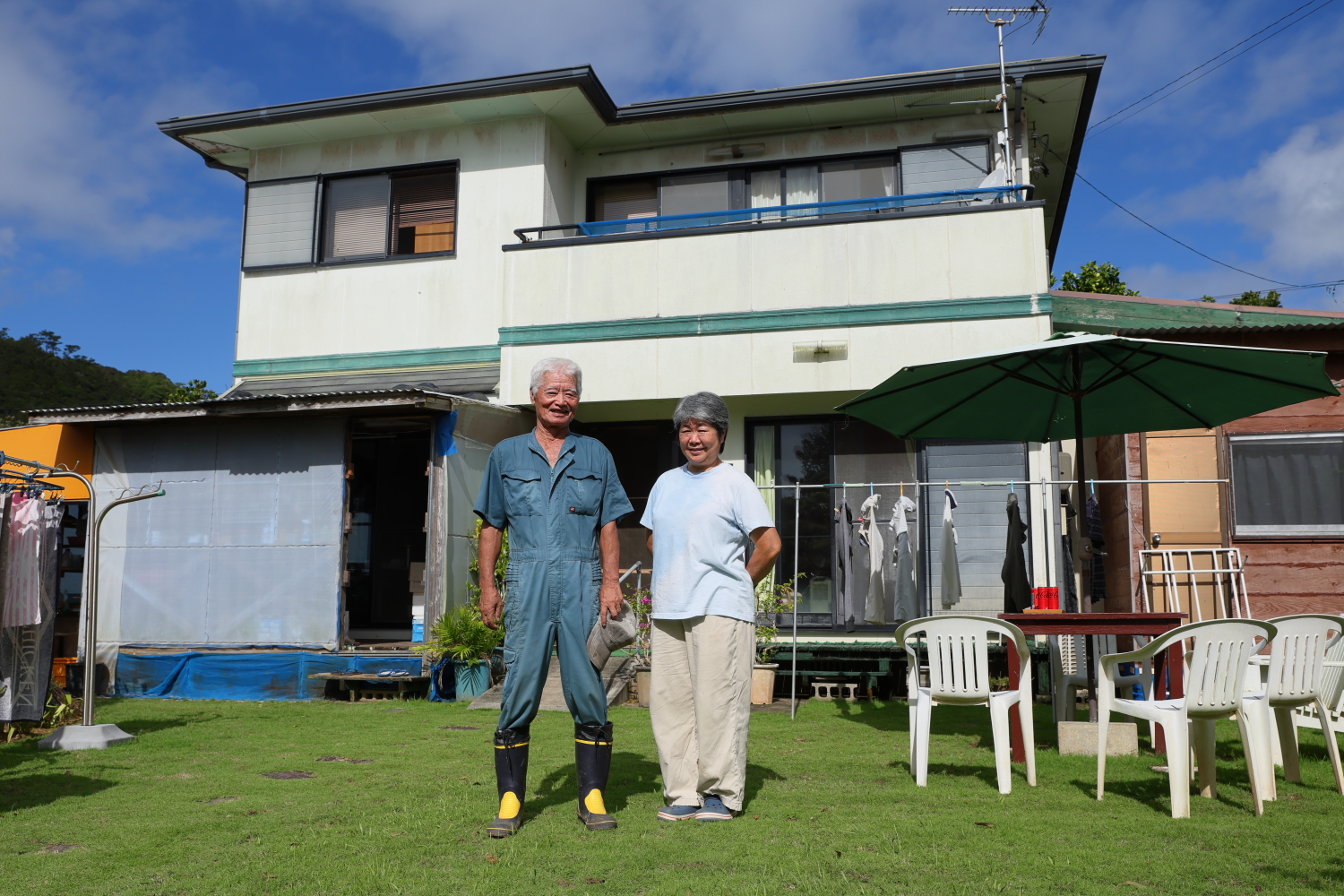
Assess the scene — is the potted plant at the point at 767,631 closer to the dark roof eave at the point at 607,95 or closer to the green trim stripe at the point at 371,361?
the green trim stripe at the point at 371,361

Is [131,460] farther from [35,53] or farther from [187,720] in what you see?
[35,53]

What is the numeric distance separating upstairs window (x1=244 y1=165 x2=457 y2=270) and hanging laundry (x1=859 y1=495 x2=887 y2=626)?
6218mm

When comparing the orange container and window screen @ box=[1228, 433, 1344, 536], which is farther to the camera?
the orange container

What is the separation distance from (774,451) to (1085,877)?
26.2ft

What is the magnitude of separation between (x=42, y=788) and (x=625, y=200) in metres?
9.53

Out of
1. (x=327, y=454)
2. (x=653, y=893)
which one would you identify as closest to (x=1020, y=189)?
(x=327, y=454)

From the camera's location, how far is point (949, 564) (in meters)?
9.45

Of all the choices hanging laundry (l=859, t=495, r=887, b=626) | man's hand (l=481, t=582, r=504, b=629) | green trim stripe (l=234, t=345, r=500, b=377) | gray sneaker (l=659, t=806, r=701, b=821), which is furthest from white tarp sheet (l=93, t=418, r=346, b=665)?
gray sneaker (l=659, t=806, r=701, b=821)

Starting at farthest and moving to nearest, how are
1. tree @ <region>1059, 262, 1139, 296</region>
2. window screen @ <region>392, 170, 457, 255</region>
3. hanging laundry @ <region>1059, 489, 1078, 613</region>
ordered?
tree @ <region>1059, 262, 1139, 296</region>
window screen @ <region>392, 170, 457, 255</region>
hanging laundry @ <region>1059, 489, 1078, 613</region>

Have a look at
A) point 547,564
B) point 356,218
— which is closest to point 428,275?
point 356,218

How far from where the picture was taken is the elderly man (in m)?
4.27

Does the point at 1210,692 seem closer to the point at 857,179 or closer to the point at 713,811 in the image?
the point at 713,811

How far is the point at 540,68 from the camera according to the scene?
1164 centimetres

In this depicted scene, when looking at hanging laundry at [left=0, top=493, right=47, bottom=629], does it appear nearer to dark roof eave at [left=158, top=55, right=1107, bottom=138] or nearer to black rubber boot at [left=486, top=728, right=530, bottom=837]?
black rubber boot at [left=486, top=728, right=530, bottom=837]
